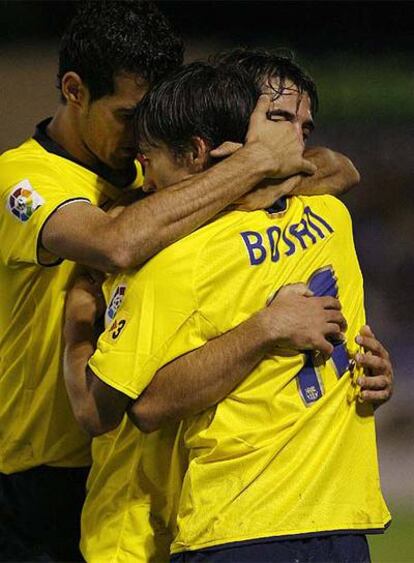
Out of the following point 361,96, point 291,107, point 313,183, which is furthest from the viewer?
point 361,96

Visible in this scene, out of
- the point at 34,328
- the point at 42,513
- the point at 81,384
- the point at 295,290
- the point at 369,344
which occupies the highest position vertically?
the point at 295,290

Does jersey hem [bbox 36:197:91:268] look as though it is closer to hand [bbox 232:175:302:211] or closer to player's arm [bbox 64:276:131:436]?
player's arm [bbox 64:276:131:436]

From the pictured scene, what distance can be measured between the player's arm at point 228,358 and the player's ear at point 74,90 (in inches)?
27.7

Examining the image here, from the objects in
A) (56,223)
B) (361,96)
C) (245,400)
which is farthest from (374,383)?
(361,96)

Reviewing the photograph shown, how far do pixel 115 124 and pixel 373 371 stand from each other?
70 centimetres

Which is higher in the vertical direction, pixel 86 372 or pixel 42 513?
pixel 86 372

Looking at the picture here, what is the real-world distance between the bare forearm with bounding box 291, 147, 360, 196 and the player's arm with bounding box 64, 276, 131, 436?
41cm

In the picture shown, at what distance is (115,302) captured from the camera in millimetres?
1798

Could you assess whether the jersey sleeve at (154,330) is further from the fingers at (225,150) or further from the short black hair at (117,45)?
the short black hair at (117,45)

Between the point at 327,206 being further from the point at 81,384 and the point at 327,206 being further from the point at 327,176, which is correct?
the point at 81,384

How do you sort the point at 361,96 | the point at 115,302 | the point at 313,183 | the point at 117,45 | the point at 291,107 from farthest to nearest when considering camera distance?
the point at 361,96 < the point at 117,45 < the point at 313,183 < the point at 291,107 < the point at 115,302

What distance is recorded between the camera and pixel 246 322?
173 cm

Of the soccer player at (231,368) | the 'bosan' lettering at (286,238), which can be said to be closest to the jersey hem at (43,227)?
the soccer player at (231,368)

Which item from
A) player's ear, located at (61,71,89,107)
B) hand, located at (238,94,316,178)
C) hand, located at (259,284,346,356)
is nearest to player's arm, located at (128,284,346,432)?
hand, located at (259,284,346,356)
